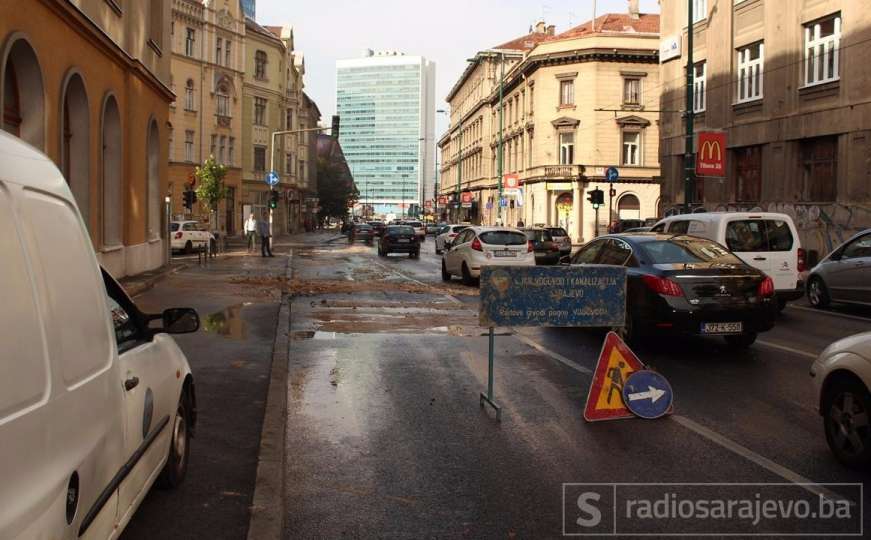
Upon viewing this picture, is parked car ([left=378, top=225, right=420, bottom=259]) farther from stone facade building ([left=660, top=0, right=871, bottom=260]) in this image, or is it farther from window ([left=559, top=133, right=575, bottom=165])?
window ([left=559, top=133, right=575, bottom=165])

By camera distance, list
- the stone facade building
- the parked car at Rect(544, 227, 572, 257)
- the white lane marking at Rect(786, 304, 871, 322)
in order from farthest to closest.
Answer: the parked car at Rect(544, 227, 572, 257) < the stone facade building < the white lane marking at Rect(786, 304, 871, 322)

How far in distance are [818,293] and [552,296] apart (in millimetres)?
11096

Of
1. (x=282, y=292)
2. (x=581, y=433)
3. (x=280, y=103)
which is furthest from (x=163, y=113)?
(x=280, y=103)

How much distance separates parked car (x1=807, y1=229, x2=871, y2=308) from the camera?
14312 millimetres

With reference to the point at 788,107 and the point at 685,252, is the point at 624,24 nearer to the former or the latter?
the point at 788,107

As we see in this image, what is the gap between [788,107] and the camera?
86.2 ft

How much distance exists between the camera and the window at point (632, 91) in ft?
183

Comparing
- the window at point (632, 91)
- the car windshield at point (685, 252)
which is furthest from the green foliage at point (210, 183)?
the car windshield at point (685, 252)

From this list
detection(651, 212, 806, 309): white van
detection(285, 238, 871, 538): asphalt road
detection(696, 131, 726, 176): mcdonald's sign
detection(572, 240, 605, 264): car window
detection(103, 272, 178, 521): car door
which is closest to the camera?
detection(103, 272, 178, 521): car door

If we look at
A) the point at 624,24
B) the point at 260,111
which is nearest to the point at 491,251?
the point at 260,111

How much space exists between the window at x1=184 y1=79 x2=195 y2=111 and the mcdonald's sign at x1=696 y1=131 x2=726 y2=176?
126 feet

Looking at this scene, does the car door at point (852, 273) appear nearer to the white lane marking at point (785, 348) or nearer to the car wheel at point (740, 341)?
the white lane marking at point (785, 348)

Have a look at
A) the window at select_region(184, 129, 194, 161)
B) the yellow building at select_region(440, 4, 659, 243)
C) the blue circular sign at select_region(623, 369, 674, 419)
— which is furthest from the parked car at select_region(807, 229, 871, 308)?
the window at select_region(184, 129, 194, 161)

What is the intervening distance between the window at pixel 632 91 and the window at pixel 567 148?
451 cm
